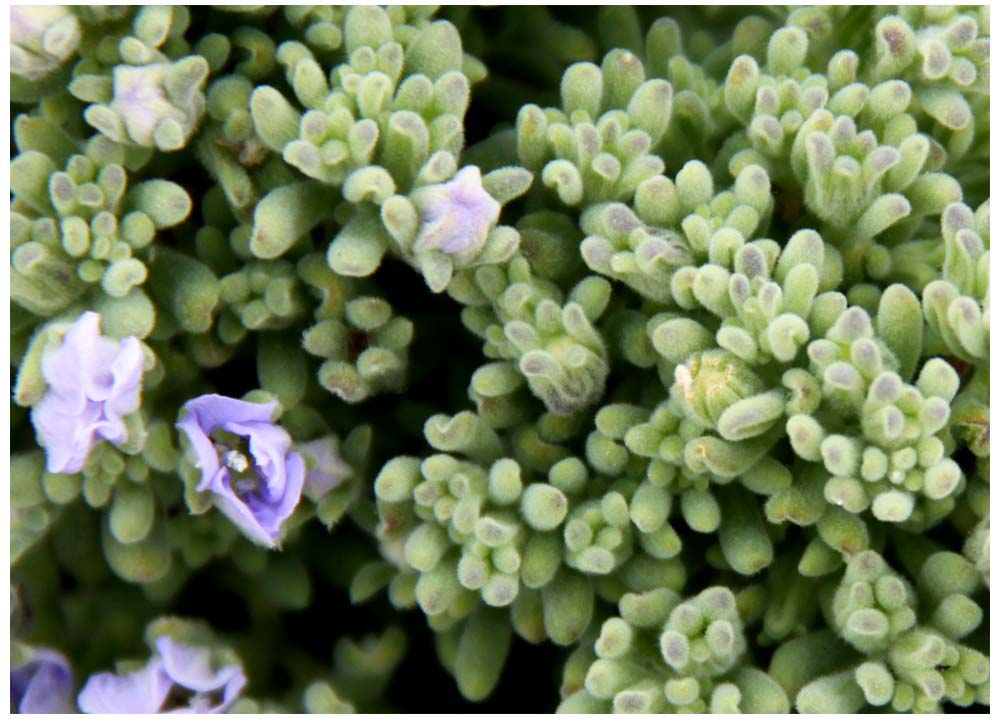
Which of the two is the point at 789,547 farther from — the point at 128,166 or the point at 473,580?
the point at 128,166

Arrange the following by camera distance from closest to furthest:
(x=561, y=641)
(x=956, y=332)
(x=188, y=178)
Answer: (x=956, y=332)
(x=561, y=641)
(x=188, y=178)

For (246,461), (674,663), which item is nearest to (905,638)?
(674,663)

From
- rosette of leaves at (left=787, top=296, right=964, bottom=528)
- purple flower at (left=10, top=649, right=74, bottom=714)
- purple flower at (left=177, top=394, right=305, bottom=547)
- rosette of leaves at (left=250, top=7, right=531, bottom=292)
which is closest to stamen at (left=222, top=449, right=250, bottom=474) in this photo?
purple flower at (left=177, top=394, right=305, bottom=547)

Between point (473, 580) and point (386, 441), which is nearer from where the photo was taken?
point (473, 580)

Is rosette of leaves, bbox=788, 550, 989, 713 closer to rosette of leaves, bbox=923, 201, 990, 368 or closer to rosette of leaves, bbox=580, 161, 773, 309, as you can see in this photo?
rosette of leaves, bbox=923, 201, 990, 368

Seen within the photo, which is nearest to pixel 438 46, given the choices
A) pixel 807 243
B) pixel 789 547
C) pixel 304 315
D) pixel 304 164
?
pixel 304 164

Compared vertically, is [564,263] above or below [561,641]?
above

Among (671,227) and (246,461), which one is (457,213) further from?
(246,461)

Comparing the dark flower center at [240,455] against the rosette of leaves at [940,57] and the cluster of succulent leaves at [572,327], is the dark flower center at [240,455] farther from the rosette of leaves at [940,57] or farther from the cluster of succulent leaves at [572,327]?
the rosette of leaves at [940,57]
